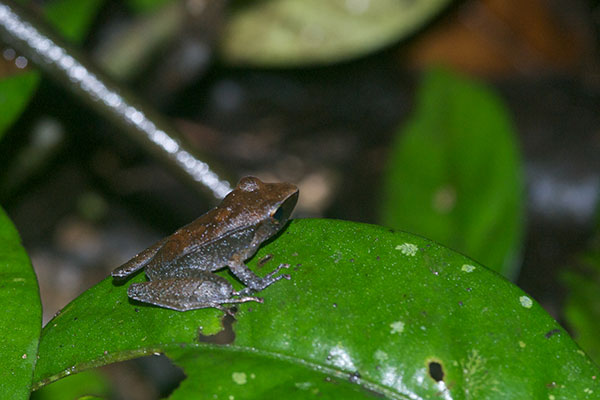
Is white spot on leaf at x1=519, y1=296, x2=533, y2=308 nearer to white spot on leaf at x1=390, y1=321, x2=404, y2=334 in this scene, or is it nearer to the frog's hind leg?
white spot on leaf at x1=390, y1=321, x2=404, y2=334

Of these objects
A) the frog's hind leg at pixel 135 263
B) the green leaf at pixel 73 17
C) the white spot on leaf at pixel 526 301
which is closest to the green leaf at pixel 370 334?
the white spot on leaf at pixel 526 301

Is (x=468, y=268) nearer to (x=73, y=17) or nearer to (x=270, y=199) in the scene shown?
(x=270, y=199)

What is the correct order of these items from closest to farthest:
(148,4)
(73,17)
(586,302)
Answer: (586,302), (73,17), (148,4)

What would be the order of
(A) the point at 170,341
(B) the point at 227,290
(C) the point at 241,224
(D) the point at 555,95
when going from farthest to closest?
(D) the point at 555,95 → (C) the point at 241,224 → (B) the point at 227,290 → (A) the point at 170,341

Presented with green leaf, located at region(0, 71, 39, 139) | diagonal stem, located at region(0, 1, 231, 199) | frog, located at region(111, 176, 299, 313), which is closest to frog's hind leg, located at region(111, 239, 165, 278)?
frog, located at region(111, 176, 299, 313)

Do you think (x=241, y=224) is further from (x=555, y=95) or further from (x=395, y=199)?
(x=555, y=95)

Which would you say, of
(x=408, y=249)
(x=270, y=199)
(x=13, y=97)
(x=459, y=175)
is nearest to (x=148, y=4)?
(x=13, y=97)

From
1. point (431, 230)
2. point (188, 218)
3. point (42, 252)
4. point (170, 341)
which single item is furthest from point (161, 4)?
point (170, 341)
